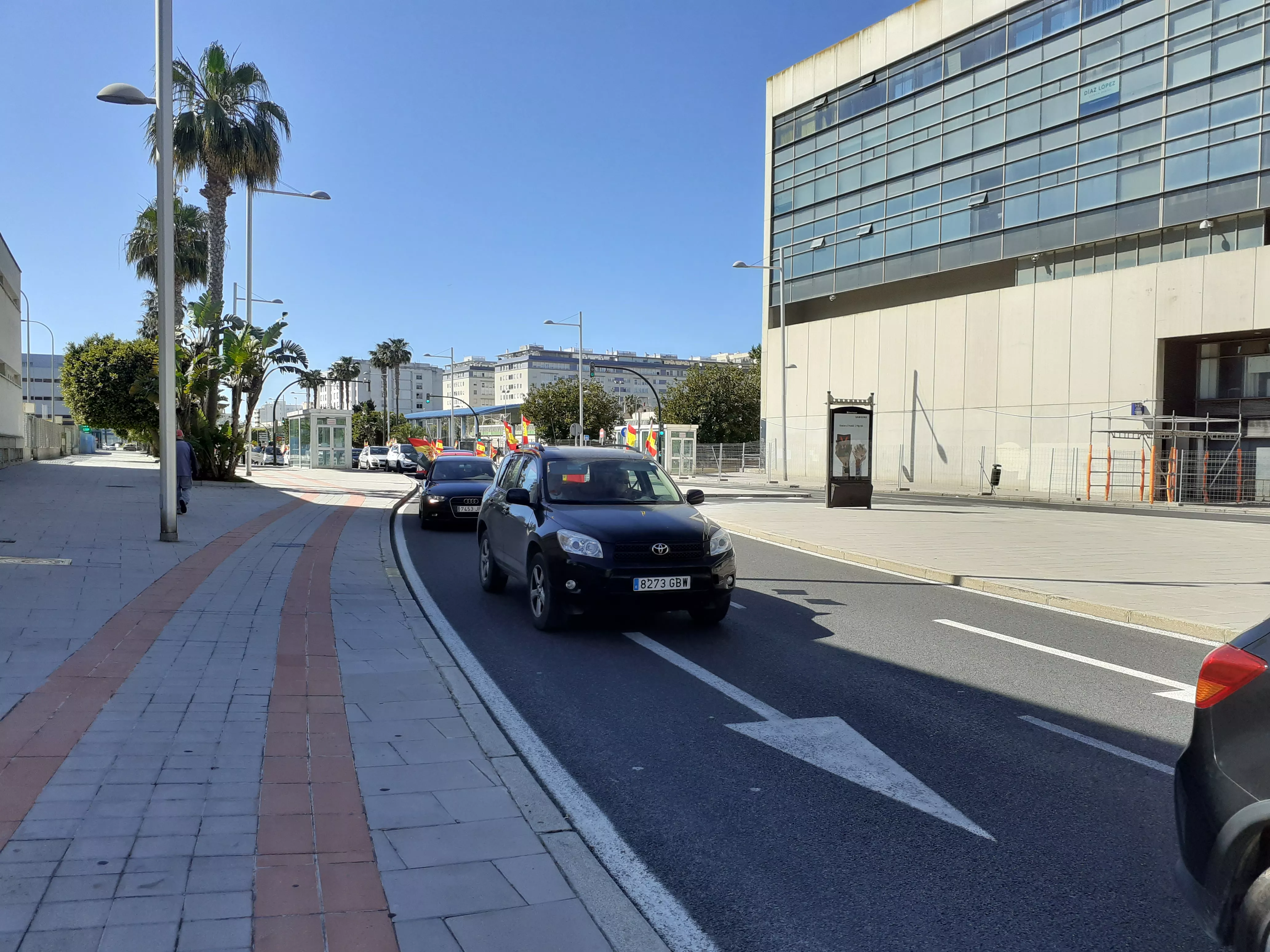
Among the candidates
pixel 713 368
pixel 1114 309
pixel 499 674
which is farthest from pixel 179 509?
pixel 713 368

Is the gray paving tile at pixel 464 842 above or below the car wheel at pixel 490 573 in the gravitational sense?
below

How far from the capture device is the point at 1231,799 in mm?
2635

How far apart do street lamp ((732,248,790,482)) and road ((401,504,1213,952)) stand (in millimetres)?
34290

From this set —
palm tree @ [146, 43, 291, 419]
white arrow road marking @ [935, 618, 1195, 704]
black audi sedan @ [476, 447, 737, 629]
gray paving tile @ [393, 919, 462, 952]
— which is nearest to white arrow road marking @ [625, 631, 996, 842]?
black audi sedan @ [476, 447, 737, 629]

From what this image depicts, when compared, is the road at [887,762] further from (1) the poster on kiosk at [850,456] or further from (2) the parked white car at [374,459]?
(2) the parked white car at [374,459]

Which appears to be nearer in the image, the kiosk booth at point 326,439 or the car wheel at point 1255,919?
the car wheel at point 1255,919

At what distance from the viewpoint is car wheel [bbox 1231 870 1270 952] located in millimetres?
2469

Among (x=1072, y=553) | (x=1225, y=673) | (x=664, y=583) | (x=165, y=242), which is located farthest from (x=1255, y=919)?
(x=165, y=242)

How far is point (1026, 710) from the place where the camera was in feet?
19.3

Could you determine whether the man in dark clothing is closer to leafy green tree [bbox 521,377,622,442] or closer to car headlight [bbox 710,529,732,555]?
car headlight [bbox 710,529,732,555]

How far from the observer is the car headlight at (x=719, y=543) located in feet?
26.4

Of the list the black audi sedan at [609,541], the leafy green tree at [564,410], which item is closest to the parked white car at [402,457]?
the leafy green tree at [564,410]

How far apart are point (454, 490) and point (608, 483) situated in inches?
362

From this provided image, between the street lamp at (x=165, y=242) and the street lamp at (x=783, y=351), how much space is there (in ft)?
102
